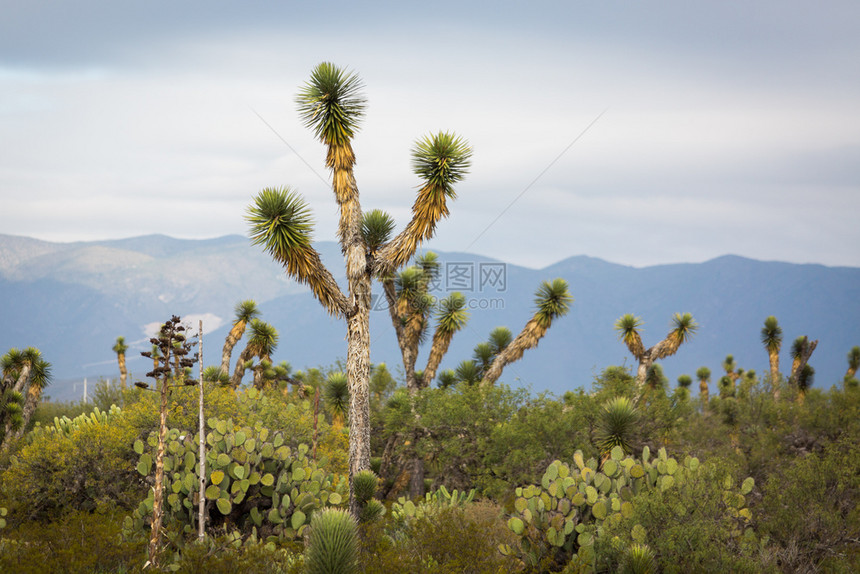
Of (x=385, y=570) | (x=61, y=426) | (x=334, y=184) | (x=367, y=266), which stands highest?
(x=334, y=184)

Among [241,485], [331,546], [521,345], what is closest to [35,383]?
[521,345]

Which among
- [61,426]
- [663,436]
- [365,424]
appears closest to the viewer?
[365,424]

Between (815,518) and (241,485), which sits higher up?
(241,485)

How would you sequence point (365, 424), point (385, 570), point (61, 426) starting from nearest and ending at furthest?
1. point (385, 570)
2. point (365, 424)
3. point (61, 426)

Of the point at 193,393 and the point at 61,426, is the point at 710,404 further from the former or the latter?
the point at 61,426

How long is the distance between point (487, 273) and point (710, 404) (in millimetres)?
17415

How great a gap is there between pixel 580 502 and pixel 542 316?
12.0m

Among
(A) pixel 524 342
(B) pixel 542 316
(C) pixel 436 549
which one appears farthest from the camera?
(B) pixel 542 316

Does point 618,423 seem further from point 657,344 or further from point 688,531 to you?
point 657,344

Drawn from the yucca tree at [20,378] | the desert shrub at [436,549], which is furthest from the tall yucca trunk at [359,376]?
the yucca tree at [20,378]

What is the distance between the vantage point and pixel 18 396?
80.9ft

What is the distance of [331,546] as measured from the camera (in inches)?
326

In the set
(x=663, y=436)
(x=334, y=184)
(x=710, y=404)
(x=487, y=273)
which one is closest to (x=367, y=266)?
(x=334, y=184)

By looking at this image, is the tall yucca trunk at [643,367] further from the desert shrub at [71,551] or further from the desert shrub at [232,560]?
the desert shrub at [71,551]
